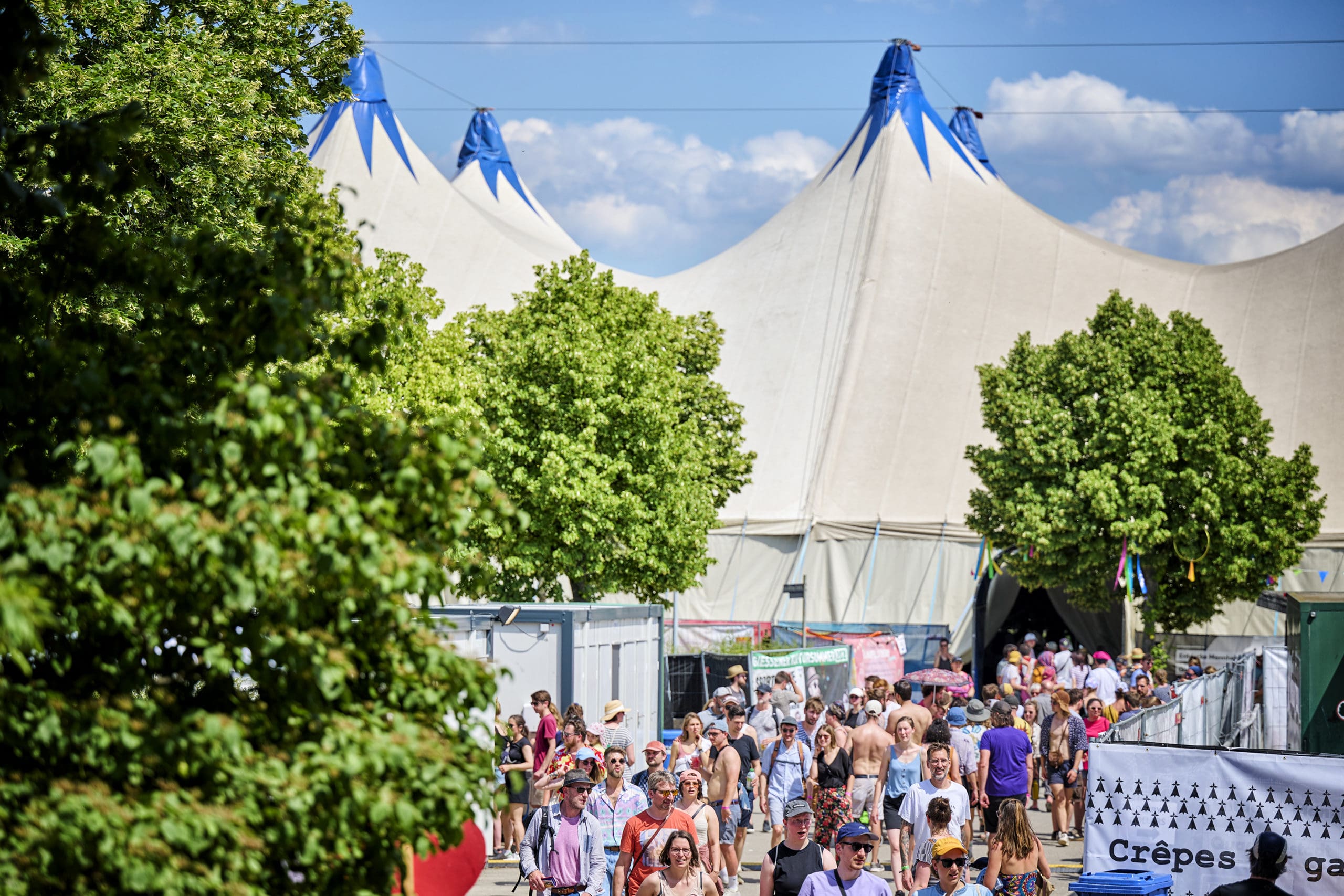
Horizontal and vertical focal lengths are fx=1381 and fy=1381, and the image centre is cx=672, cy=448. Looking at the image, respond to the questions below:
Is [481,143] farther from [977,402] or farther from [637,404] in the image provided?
[637,404]

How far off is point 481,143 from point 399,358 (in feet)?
125

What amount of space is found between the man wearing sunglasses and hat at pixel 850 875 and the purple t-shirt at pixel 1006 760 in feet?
18.7

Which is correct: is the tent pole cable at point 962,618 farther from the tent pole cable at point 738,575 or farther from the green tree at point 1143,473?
the tent pole cable at point 738,575

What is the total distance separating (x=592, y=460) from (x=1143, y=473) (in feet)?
37.2

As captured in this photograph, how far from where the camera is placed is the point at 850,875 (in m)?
6.91

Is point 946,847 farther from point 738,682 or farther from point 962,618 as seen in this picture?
point 962,618

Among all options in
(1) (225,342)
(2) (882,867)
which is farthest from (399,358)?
(1) (225,342)

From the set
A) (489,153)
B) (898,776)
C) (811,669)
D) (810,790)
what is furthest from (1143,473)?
(489,153)

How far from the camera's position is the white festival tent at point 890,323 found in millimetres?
34875

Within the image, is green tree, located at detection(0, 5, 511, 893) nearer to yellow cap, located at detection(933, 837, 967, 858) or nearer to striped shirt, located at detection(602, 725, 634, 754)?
yellow cap, located at detection(933, 837, 967, 858)

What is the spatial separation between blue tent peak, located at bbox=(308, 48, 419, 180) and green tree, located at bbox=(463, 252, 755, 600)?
24956 millimetres

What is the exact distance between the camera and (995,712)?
12.5 meters

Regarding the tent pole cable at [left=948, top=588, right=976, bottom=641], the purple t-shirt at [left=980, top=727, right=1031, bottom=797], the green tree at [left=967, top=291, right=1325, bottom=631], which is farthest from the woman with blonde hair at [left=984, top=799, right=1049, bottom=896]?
the tent pole cable at [left=948, top=588, right=976, bottom=641]


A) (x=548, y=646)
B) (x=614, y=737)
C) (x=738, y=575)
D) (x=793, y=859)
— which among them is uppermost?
(x=738, y=575)
